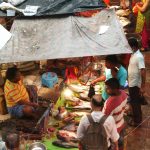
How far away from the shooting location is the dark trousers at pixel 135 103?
8935mm

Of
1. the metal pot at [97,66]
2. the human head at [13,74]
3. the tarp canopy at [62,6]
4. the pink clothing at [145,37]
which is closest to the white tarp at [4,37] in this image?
the tarp canopy at [62,6]

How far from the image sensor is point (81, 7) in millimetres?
7867

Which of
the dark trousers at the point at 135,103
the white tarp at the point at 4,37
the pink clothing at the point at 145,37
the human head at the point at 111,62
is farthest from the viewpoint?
the pink clothing at the point at 145,37

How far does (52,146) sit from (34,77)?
3.34 metres

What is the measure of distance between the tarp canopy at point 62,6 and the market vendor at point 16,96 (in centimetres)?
153

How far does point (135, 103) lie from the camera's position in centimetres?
907

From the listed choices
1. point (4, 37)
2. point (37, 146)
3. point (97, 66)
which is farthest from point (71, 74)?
point (4, 37)

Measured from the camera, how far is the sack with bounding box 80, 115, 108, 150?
21.0 ft

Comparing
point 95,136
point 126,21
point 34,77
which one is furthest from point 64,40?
point 126,21

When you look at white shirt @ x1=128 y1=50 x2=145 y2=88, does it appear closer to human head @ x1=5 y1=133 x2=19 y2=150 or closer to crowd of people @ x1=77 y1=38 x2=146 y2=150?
crowd of people @ x1=77 y1=38 x2=146 y2=150

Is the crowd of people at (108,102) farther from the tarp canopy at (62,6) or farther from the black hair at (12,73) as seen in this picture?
the tarp canopy at (62,6)

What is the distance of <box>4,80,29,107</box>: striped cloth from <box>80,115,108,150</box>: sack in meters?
2.71

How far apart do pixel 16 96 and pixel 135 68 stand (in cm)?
286

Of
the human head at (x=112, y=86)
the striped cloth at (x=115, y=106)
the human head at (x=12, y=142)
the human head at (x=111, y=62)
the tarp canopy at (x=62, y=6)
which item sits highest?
the tarp canopy at (x=62, y=6)
